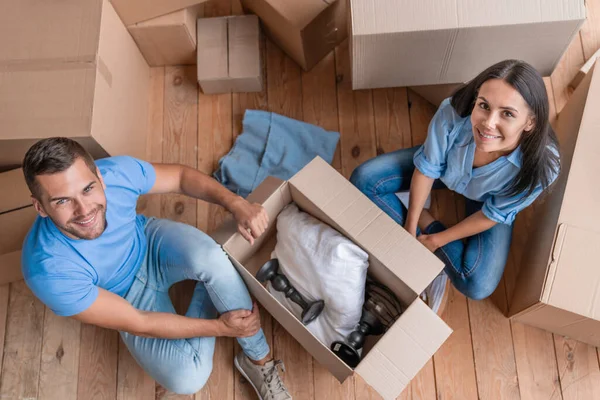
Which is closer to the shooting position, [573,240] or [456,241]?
[573,240]

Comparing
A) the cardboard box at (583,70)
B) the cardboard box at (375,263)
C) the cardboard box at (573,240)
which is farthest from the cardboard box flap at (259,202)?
the cardboard box at (583,70)

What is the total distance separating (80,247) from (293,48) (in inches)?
32.8

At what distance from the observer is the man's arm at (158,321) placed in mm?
1031

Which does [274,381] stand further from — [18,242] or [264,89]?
[264,89]

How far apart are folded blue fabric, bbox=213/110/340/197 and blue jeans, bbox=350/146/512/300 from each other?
0.24 m

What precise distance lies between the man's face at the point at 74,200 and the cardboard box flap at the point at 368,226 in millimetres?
379

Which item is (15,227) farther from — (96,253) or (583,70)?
(583,70)

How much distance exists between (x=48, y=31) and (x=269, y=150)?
2.06ft

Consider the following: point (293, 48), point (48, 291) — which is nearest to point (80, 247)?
point (48, 291)

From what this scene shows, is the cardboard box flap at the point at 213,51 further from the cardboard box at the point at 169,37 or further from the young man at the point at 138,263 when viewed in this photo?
the young man at the point at 138,263

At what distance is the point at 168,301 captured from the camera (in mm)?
1267

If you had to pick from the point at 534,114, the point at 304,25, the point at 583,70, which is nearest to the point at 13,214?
the point at 304,25

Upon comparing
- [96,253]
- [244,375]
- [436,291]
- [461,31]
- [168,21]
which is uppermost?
[461,31]

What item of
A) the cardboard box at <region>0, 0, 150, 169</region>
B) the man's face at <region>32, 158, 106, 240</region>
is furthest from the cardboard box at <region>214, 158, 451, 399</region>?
the cardboard box at <region>0, 0, 150, 169</region>
